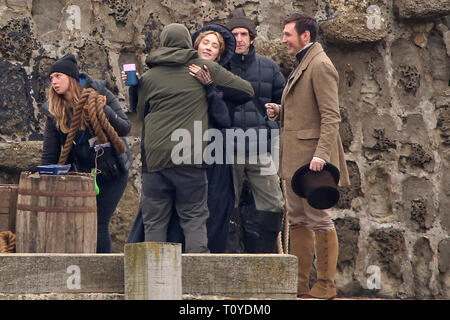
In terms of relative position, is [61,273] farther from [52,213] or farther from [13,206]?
[13,206]

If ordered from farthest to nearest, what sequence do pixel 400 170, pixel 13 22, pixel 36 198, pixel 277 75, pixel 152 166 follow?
pixel 400 170, pixel 13 22, pixel 277 75, pixel 152 166, pixel 36 198

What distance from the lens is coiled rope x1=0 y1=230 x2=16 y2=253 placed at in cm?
684

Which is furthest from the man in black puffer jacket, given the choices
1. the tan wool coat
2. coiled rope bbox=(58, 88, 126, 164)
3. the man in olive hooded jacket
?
coiled rope bbox=(58, 88, 126, 164)

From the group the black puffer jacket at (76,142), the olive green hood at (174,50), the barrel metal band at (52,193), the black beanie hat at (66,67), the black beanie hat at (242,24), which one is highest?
the black beanie hat at (242,24)

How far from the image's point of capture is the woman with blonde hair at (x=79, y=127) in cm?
723

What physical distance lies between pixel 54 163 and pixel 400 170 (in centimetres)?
293

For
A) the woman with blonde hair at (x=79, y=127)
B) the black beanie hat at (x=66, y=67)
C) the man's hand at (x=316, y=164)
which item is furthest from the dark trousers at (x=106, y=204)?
the man's hand at (x=316, y=164)

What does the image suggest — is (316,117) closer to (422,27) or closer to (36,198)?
(36,198)

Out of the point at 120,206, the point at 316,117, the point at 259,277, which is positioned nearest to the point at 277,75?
the point at 316,117

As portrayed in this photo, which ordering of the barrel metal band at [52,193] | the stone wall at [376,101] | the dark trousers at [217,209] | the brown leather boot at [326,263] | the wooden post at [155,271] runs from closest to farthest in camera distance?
1. the wooden post at [155,271]
2. the barrel metal band at [52,193]
3. the brown leather boot at [326,263]
4. the dark trousers at [217,209]
5. the stone wall at [376,101]

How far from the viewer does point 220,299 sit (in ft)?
19.3

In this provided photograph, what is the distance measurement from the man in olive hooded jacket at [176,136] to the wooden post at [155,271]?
1585 mm

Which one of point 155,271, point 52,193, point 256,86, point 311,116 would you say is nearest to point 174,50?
point 256,86

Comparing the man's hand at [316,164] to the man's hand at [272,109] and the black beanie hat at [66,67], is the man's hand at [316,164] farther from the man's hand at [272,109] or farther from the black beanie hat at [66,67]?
the black beanie hat at [66,67]
